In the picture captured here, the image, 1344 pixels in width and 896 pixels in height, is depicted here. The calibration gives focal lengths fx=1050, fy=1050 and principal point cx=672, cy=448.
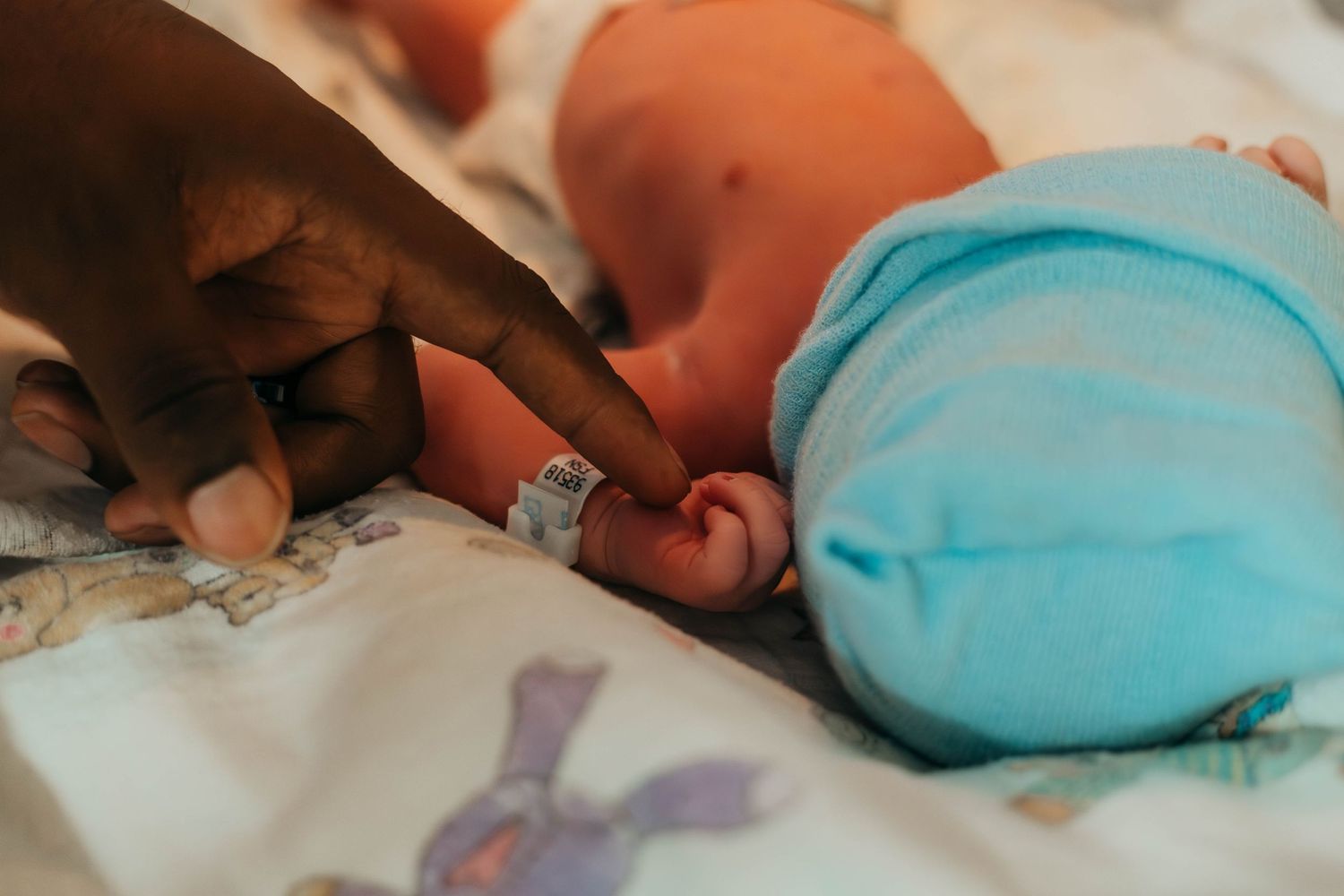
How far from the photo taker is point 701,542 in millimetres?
628

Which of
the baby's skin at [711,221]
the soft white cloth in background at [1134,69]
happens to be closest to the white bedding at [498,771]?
the baby's skin at [711,221]

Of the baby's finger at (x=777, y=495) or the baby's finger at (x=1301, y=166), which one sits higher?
the baby's finger at (x=1301, y=166)

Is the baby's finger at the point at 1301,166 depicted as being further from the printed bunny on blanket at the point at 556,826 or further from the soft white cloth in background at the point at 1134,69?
the printed bunny on blanket at the point at 556,826

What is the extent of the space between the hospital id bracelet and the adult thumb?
286 millimetres

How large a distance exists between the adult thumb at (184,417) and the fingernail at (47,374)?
23 cm

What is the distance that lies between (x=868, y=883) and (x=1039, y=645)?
0.14m

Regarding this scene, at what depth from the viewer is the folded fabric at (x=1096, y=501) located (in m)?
0.41

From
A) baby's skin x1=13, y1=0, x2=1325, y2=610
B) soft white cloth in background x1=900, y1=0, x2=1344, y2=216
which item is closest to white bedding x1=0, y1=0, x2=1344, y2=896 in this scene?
baby's skin x1=13, y1=0, x2=1325, y2=610

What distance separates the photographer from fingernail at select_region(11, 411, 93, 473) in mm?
601

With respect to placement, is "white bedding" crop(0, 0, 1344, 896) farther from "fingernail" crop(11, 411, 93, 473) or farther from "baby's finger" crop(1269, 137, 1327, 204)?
"baby's finger" crop(1269, 137, 1327, 204)

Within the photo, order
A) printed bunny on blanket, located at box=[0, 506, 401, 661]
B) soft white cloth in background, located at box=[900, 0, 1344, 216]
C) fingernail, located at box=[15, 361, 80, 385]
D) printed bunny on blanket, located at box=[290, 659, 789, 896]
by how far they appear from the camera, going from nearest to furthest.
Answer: printed bunny on blanket, located at box=[290, 659, 789, 896]
printed bunny on blanket, located at box=[0, 506, 401, 661]
fingernail, located at box=[15, 361, 80, 385]
soft white cloth in background, located at box=[900, 0, 1344, 216]

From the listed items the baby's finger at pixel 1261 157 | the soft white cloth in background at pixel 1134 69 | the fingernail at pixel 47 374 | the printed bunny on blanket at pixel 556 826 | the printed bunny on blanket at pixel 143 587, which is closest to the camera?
the printed bunny on blanket at pixel 556 826

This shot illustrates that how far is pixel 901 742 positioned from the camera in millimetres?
499

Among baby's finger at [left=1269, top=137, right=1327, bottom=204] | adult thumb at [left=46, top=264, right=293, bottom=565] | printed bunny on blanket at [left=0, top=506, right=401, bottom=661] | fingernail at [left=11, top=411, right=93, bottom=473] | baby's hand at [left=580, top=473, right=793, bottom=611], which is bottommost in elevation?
baby's hand at [left=580, top=473, right=793, bottom=611]
